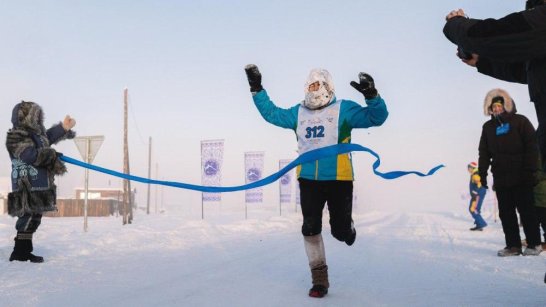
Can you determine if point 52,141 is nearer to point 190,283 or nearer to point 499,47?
point 190,283

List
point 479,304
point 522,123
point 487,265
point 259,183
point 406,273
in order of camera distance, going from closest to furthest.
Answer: point 479,304, point 259,183, point 406,273, point 487,265, point 522,123

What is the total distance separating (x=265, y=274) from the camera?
425cm

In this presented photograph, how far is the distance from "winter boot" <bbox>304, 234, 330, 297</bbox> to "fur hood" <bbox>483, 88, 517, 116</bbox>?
11.4 feet

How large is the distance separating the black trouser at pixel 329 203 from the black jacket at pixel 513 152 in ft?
9.75

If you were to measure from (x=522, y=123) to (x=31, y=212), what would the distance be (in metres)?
6.02

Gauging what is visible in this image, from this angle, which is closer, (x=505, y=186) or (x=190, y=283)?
(x=190, y=283)

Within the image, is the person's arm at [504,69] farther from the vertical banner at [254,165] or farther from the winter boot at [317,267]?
the vertical banner at [254,165]

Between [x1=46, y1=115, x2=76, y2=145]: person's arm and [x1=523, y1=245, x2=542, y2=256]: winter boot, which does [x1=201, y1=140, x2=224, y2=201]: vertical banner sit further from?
[x1=523, y1=245, x2=542, y2=256]: winter boot

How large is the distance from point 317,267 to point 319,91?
1473 mm

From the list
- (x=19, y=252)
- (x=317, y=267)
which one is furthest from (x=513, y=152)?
(x=19, y=252)

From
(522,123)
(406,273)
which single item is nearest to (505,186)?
(522,123)

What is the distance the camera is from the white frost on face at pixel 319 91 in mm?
3787

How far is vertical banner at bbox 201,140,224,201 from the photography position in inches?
815

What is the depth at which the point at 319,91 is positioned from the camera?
380 cm
